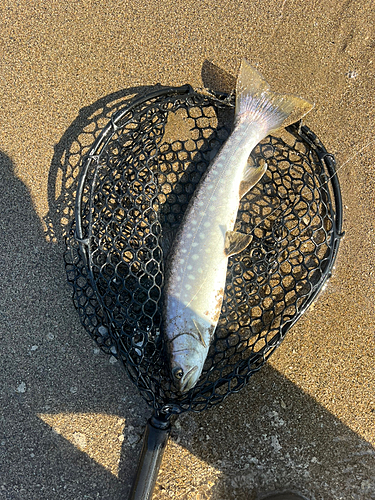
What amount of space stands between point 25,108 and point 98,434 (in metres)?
2.47

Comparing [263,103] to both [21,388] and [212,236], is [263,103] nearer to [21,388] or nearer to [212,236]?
[212,236]

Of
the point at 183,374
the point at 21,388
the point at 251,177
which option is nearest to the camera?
the point at 183,374

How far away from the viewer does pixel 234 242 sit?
2.13 m

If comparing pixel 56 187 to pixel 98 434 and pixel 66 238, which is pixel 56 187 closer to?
pixel 66 238

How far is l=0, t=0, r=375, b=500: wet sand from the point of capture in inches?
91.6

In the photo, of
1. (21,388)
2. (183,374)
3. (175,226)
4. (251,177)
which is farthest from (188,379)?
(251,177)

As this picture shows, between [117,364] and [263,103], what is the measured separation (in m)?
2.10

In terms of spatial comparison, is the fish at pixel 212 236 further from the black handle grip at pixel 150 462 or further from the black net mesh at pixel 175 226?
the black handle grip at pixel 150 462

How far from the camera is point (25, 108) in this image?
248 centimetres

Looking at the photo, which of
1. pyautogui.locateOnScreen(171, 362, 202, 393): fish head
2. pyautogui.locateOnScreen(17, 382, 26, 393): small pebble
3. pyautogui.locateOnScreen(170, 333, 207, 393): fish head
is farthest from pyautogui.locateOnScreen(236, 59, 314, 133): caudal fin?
pyautogui.locateOnScreen(17, 382, 26, 393): small pebble

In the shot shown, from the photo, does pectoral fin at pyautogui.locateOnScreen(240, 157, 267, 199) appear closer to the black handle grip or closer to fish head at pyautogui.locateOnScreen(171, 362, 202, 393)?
fish head at pyautogui.locateOnScreen(171, 362, 202, 393)

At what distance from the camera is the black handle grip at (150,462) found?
Answer: 207 centimetres

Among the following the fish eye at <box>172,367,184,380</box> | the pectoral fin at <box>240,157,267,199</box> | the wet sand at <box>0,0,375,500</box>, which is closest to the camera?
the fish eye at <box>172,367,184,380</box>

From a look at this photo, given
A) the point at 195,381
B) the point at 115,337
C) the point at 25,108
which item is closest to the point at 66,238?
the point at 115,337
